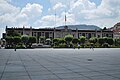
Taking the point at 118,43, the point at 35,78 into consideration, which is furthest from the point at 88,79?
the point at 118,43

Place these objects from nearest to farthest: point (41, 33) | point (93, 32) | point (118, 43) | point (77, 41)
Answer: point (77, 41)
point (118, 43)
point (41, 33)
point (93, 32)

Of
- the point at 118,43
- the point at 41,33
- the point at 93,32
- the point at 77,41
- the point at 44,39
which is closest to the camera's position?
the point at 77,41

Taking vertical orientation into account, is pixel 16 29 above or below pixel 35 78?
above

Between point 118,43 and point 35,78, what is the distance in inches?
3526

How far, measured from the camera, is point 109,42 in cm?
8512

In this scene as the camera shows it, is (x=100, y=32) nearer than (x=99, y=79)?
No

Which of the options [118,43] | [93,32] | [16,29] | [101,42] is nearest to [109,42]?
[101,42]

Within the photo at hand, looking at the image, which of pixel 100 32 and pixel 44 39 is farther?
pixel 100 32

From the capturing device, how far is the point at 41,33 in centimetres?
10731

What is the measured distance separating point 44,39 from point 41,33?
25.5ft

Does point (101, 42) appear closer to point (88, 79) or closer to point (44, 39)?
point (44, 39)

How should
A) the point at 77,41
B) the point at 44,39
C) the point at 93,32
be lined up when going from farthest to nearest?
the point at 93,32
the point at 44,39
the point at 77,41

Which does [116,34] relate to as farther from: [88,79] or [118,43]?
[88,79]

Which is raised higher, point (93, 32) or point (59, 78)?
point (93, 32)
